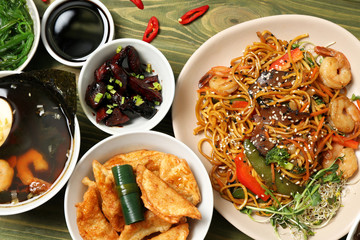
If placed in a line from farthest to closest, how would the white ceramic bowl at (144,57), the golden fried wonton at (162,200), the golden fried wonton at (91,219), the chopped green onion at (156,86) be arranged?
1. the chopped green onion at (156,86)
2. the white ceramic bowl at (144,57)
3. the golden fried wonton at (91,219)
4. the golden fried wonton at (162,200)

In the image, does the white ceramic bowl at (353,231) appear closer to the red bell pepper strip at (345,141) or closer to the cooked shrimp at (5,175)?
the red bell pepper strip at (345,141)

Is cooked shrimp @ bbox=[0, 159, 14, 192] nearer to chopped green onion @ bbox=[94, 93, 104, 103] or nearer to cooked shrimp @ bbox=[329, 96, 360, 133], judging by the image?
chopped green onion @ bbox=[94, 93, 104, 103]

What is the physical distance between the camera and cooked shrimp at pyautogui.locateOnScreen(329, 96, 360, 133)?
9.61 feet

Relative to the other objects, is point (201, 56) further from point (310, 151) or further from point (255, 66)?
point (310, 151)

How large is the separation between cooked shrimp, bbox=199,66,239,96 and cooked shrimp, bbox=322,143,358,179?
963 millimetres

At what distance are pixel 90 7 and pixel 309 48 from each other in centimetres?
192

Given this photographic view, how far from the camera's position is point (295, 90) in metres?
2.94

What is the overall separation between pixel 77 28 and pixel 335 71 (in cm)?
217

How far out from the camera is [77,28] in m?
3.14

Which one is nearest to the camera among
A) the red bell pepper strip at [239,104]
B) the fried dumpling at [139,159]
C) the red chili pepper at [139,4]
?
the fried dumpling at [139,159]

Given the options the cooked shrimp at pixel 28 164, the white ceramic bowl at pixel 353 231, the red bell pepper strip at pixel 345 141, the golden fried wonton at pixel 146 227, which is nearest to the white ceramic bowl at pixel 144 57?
the cooked shrimp at pixel 28 164

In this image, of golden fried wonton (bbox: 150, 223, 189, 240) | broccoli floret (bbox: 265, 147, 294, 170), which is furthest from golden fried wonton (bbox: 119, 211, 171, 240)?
broccoli floret (bbox: 265, 147, 294, 170)

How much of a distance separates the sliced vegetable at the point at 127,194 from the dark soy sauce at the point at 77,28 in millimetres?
1107

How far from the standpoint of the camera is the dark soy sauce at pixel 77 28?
3113 mm
